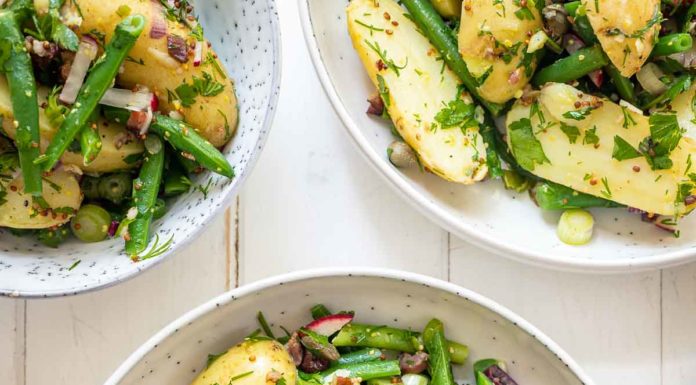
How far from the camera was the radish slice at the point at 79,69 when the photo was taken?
1257 millimetres

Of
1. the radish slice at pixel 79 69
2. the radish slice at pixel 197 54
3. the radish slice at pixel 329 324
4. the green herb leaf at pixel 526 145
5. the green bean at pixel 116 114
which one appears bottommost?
the radish slice at pixel 329 324

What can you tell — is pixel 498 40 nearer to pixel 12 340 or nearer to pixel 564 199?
pixel 564 199

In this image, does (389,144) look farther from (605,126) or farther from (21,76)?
(21,76)

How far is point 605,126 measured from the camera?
1.41 m

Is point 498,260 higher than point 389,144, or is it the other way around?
point 389,144

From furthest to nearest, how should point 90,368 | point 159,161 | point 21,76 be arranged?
1. point 90,368
2. point 159,161
3. point 21,76

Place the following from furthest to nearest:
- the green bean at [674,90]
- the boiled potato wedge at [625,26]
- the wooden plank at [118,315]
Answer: the wooden plank at [118,315] < the green bean at [674,90] < the boiled potato wedge at [625,26]

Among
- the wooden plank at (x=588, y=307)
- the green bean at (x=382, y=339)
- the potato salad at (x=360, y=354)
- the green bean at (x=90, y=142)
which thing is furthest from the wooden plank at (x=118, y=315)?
the wooden plank at (x=588, y=307)

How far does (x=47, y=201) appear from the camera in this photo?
1.32 m

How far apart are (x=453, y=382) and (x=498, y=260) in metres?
0.26

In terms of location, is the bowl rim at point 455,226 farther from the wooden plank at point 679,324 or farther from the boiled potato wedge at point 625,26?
the boiled potato wedge at point 625,26

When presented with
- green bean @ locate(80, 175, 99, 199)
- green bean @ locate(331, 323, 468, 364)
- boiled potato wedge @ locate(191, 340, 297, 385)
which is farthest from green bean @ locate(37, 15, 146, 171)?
green bean @ locate(331, 323, 468, 364)

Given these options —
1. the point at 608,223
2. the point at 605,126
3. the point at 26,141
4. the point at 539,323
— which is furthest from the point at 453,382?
the point at 26,141

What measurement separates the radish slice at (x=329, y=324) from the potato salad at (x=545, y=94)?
295 mm
